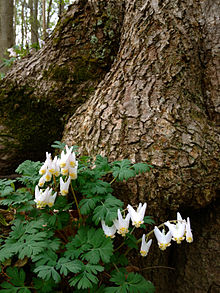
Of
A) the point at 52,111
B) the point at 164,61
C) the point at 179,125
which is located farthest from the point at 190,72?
the point at 52,111

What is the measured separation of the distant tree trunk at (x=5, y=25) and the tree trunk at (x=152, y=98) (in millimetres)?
→ 5800

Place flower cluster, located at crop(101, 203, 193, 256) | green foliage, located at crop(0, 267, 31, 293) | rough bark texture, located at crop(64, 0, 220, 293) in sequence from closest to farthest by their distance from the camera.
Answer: green foliage, located at crop(0, 267, 31, 293), flower cluster, located at crop(101, 203, 193, 256), rough bark texture, located at crop(64, 0, 220, 293)

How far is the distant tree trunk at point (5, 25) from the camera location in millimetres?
8156

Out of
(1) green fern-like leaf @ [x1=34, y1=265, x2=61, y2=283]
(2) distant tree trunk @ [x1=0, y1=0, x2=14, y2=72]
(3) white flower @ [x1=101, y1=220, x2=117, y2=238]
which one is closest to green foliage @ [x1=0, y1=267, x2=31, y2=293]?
(1) green fern-like leaf @ [x1=34, y1=265, x2=61, y2=283]

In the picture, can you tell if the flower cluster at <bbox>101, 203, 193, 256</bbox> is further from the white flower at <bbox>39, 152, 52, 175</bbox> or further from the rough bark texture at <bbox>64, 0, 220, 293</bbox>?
the white flower at <bbox>39, 152, 52, 175</bbox>

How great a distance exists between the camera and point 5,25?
8242 mm

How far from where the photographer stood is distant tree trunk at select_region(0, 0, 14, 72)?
816 cm

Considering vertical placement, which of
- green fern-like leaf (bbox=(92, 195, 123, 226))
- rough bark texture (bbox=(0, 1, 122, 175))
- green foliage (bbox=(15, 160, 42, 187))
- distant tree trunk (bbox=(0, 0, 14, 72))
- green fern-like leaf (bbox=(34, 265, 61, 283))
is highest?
distant tree trunk (bbox=(0, 0, 14, 72))

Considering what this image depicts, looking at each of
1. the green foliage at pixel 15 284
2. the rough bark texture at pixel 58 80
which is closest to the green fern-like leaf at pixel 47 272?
the green foliage at pixel 15 284

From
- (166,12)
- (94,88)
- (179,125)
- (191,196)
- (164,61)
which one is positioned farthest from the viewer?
(94,88)

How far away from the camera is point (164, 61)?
2.68 metres

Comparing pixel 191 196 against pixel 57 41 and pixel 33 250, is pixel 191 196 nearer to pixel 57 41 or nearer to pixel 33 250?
pixel 33 250

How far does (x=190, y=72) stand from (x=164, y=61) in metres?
0.33

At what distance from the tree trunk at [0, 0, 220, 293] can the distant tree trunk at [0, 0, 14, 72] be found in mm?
5800
